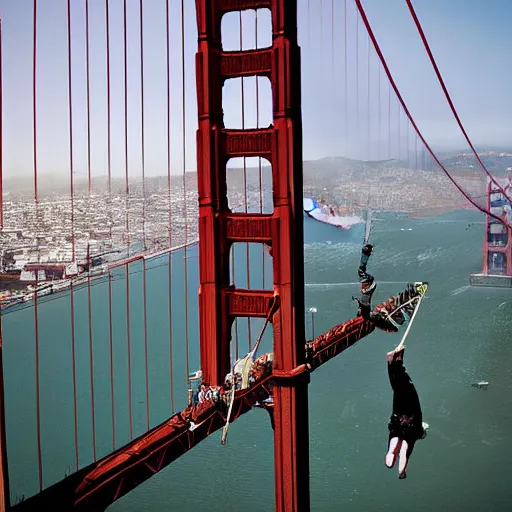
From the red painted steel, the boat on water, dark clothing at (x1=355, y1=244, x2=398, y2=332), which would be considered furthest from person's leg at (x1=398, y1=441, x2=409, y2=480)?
the boat on water

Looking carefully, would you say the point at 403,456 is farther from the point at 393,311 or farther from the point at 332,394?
the point at 332,394

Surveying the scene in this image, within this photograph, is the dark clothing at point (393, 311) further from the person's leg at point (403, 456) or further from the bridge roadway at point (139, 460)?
the bridge roadway at point (139, 460)

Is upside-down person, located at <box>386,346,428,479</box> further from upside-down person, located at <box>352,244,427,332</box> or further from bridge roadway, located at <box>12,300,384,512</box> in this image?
upside-down person, located at <box>352,244,427,332</box>

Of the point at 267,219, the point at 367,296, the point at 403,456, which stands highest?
the point at 267,219

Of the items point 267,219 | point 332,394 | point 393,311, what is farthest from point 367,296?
point 332,394

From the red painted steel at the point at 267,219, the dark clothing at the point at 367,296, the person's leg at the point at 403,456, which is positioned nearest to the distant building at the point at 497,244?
the dark clothing at the point at 367,296

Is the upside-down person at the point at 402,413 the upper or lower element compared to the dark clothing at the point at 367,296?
lower

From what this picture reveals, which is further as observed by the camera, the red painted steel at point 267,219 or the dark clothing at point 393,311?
the dark clothing at point 393,311

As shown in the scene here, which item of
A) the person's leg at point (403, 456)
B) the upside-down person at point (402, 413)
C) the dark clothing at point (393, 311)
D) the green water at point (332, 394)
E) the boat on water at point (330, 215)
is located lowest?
the green water at point (332, 394)
